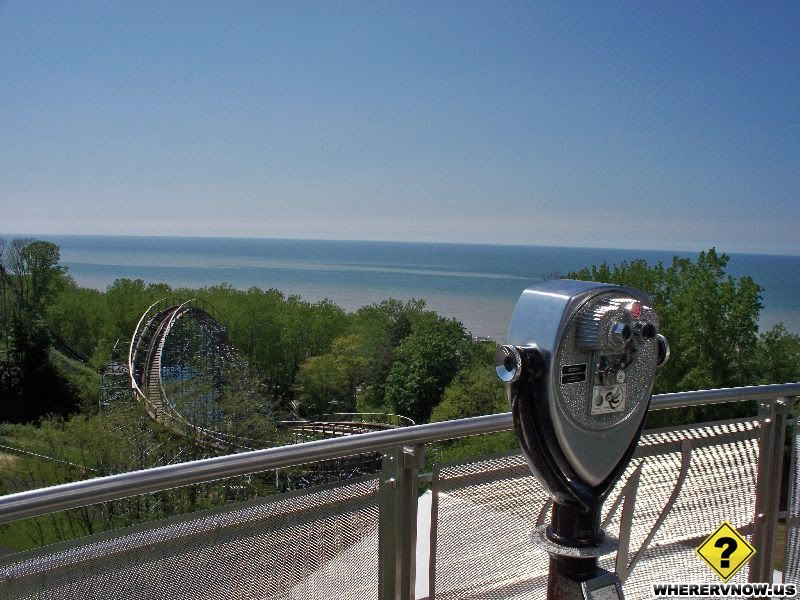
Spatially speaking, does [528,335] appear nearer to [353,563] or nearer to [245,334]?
[353,563]

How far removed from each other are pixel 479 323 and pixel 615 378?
9954 centimetres

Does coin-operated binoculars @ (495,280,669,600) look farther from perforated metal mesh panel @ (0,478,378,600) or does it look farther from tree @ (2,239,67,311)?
tree @ (2,239,67,311)

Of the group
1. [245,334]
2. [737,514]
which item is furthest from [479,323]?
Answer: [737,514]

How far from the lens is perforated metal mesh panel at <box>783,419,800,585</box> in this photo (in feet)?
9.00

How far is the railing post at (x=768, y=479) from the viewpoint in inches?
106

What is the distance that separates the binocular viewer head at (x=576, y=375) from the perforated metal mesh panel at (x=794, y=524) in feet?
4.08

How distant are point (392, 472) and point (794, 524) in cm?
169

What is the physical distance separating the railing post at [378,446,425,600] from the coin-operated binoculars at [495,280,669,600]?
12.6 inches

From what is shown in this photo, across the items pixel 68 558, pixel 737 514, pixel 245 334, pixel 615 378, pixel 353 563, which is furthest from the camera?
pixel 245 334

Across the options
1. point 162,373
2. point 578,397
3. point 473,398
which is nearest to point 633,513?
point 578,397

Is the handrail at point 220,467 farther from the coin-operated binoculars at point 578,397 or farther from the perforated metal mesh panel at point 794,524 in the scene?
the perforated metal mesh panel at point 794,524

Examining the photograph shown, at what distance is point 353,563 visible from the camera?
6.48 ft

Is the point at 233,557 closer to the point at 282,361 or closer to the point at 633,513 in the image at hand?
the point at 633,513

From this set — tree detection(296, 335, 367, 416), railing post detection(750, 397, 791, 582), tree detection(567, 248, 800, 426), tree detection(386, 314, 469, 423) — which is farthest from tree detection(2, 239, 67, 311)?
railing post detection(750, 397, 791, 582)
